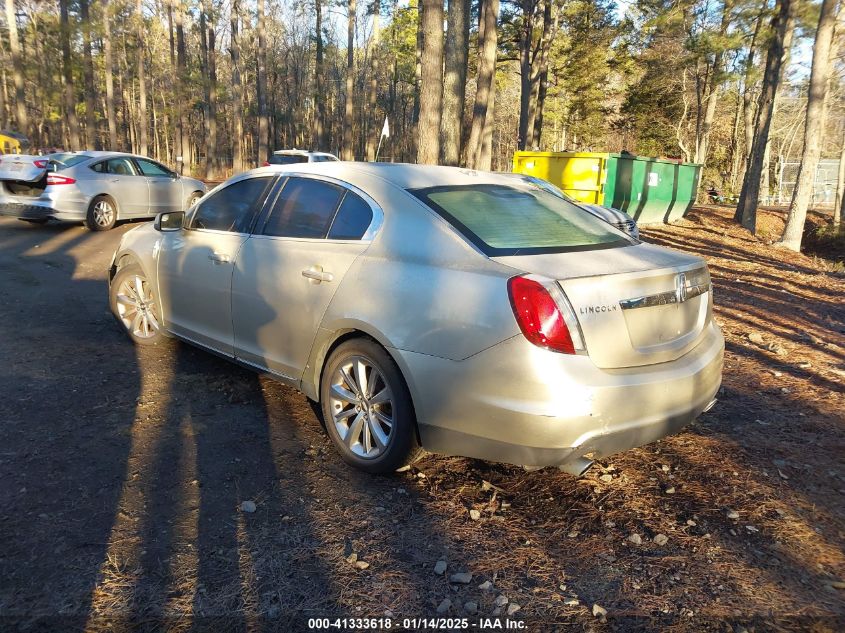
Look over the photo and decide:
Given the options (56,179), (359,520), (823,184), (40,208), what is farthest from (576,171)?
(823,184)

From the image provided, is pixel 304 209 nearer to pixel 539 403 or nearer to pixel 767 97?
pixel 539 403

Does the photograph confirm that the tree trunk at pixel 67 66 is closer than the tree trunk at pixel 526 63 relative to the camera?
No

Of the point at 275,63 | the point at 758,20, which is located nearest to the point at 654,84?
the point at 758,20

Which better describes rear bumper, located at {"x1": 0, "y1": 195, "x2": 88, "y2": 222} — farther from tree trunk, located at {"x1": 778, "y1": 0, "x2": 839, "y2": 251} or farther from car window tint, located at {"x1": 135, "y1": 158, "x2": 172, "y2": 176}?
tree trunk, located at {"x1": 778, "y1": 0, "x2": 839, "y2": 251}

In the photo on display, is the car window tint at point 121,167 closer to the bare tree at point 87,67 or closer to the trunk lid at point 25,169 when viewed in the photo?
the trunk lid at point 25,169

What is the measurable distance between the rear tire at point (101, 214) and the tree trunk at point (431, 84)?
18.8ft

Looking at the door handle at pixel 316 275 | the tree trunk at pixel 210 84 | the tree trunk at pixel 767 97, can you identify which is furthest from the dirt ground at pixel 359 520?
the tree trunk at pixel 210 84

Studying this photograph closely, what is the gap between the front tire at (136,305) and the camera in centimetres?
541

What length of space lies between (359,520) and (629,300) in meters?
1.63

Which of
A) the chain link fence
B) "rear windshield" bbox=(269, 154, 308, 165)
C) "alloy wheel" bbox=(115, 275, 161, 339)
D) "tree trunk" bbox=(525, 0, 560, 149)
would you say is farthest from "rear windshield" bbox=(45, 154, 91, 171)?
the chain link fence

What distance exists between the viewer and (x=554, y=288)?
2.88 meters

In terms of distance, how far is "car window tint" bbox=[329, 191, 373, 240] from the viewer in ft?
12.2

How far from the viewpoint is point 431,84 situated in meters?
11.2

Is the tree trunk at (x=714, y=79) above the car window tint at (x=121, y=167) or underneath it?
above
